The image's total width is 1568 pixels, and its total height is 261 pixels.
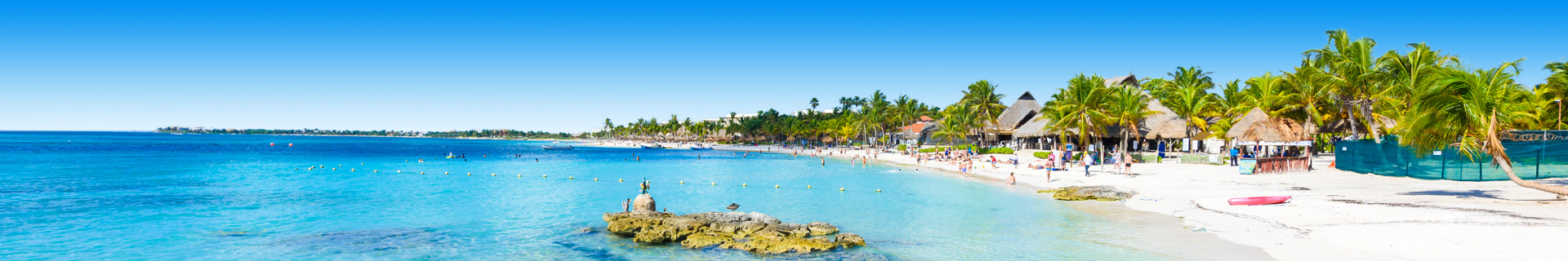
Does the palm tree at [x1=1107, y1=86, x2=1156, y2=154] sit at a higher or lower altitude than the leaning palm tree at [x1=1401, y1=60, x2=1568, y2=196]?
higher

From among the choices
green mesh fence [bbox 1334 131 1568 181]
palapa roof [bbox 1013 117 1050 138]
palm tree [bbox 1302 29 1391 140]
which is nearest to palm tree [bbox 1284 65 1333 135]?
palm tree [bbox 1302 29 1391 140]

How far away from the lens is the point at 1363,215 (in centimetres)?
1575

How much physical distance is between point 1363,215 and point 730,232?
1282 cm

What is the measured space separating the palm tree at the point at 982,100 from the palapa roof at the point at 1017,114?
46.5 inches

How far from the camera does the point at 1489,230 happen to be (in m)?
12.8

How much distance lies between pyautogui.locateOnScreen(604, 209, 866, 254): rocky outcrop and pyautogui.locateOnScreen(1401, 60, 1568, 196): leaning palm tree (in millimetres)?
12246

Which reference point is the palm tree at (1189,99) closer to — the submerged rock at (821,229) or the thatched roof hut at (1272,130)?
the thatched roof hut at (1272,130)

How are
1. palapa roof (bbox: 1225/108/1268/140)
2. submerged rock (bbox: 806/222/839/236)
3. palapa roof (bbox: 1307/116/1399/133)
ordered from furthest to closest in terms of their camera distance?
palapa roof (bbox: 1225/108/1268/140), palapa roof (bbox: 1307/116/1399/133), submerged rock (bbox: 806/222/839/236)

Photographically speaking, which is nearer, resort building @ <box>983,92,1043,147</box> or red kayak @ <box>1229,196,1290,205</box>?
red kayak @ <box>1229,196,1290,205</box>

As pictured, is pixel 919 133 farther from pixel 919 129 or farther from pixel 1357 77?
pixel 1357 77

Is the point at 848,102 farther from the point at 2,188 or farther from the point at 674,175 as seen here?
the point at 2,188

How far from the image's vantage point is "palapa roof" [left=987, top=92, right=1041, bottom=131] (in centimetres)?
6419

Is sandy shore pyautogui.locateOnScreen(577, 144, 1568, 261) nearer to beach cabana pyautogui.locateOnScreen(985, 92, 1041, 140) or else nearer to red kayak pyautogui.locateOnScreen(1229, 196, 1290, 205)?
red kayak pyautogui.locateOnScreen(1229, 196, 1290, 205)

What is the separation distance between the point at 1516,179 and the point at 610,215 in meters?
18.6
